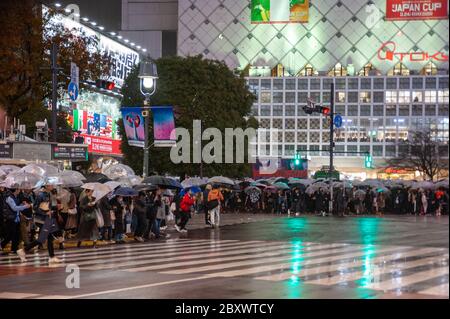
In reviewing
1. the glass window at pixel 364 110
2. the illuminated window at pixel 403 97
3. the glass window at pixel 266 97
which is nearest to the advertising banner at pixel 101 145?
the glass window at pixel 266 97

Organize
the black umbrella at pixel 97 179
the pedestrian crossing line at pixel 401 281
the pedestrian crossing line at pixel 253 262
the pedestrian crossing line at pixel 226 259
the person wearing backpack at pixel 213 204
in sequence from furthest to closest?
Result: the person wearing backpack at pixel 213 204 → the black umbrella at pixel 97 179 → the pedestrian crossing line at pixel 226 259 → the pedestrian crossing line at pixel 253 262 → the pedestrian crossing line at pixel 401 281

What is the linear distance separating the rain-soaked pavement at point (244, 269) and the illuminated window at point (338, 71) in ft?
232

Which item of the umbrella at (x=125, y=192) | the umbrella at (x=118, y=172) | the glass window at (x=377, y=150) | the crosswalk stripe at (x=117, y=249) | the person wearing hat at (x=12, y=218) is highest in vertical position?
the glass window at (x=377, y=150)

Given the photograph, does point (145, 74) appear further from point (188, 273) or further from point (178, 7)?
point (178, 7)

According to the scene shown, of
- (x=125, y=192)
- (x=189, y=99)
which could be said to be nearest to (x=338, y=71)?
(x=189, y=99)

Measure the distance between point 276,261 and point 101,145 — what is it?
5014 centimetres

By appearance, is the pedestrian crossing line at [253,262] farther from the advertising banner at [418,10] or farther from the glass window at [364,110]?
the glass window at [364,110]

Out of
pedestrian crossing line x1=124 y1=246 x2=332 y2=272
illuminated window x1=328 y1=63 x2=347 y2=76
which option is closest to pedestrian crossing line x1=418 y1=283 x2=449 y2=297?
pedestrian crossing line x1=124 y1=246 x2=332 y2=272

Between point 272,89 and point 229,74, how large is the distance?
44449 millimetres

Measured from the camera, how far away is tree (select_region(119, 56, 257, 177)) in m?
46.8

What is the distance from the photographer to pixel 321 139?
92.6 metres

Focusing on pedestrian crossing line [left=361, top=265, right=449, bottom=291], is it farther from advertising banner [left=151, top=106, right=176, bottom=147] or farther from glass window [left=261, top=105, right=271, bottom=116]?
glass window [left=261, top=105, right=271, bottom=116]

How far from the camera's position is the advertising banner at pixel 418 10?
16.1 ft
